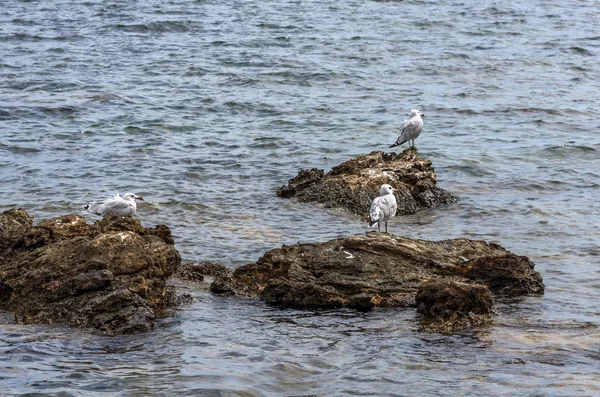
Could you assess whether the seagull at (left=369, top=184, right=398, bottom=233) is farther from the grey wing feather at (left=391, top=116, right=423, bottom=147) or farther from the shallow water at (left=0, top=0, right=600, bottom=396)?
the grey wing feather at (left=391, top=116, right=423, bottom=147)

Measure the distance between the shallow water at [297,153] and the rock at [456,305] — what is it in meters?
0.21

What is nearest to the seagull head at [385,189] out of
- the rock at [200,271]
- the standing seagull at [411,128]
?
the rock at [200,271]

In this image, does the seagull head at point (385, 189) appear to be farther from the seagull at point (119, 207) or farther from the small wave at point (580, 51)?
the small wave at point (580, 51)

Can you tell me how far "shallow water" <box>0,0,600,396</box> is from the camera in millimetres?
8102

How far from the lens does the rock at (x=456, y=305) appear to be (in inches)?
355

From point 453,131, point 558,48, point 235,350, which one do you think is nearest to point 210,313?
point 235,350

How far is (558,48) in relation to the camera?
26.7m

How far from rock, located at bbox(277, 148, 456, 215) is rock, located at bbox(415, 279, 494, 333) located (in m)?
4.46

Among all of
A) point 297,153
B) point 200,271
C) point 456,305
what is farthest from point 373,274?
point 297,153

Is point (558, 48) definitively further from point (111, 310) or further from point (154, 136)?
point (111, 310)

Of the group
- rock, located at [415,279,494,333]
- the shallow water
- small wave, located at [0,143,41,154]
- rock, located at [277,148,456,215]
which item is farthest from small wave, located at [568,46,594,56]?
rock, located at [415,279,494,333]

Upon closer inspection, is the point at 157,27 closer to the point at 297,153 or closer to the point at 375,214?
the point at 297,153

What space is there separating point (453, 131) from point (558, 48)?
9.15m

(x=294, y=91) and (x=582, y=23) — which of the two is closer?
(x=294, y=91)
